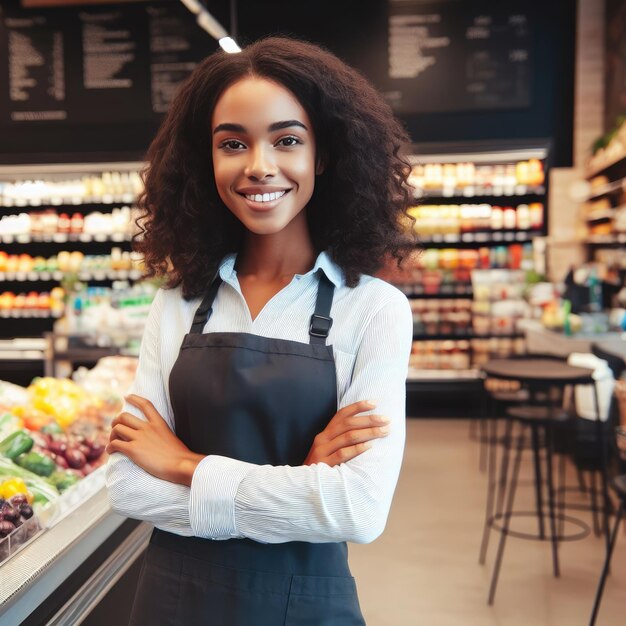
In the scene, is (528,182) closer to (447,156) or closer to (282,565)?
(447,156)

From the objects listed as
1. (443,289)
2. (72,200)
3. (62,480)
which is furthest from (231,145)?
(72,200)

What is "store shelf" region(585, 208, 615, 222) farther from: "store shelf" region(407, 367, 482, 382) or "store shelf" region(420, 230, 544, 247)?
"store shelf" region(407, 367, 482, 382)

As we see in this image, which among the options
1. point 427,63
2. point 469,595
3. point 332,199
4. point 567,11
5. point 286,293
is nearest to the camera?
point 286,293

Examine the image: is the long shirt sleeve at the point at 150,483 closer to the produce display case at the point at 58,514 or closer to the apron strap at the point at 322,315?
the apron strap at the point at 322,315

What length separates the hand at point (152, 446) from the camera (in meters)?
1.25

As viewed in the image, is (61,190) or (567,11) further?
(567,11)

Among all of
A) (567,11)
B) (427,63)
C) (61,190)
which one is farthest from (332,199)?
(567,11)

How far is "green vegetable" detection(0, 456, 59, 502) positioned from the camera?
214 centimetres

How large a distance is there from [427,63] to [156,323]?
6.36m

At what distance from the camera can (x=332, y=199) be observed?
4.74 ft

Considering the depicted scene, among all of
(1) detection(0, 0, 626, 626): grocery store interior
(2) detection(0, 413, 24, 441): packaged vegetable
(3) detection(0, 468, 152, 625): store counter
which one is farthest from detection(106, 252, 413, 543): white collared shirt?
(1) detection(0, 0, 626, 626): grocery store interior

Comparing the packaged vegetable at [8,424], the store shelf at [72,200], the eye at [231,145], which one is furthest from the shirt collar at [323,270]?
the store shelf at [72,200]

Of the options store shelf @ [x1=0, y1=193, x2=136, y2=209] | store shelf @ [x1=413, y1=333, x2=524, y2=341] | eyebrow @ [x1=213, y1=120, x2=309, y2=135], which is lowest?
store shelf @ [x1=413, y1=333, x2=524, y2=341]

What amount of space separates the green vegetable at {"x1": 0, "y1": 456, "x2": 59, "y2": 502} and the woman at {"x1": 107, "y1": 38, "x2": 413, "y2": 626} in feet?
2.98
